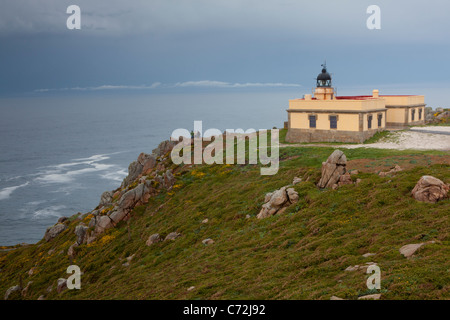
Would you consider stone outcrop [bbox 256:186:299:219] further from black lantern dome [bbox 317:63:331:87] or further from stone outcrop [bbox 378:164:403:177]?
black lantern dome [bbox 317:63:331:87]

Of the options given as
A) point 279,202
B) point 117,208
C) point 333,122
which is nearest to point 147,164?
point 117,208

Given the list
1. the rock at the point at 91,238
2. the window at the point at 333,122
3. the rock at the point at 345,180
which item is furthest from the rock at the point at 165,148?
the rock at the point at 345,180

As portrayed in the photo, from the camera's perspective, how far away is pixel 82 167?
118875mm

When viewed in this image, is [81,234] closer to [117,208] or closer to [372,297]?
[117,208]

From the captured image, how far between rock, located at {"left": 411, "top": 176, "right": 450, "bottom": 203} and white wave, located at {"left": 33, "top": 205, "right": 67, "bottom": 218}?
2662 inches

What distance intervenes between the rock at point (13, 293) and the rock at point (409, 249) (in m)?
32.1

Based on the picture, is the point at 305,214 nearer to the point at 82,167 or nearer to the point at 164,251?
the point at 164,251

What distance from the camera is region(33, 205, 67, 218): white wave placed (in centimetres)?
7562

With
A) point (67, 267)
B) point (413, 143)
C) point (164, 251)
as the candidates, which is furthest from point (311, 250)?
point (413, 143)

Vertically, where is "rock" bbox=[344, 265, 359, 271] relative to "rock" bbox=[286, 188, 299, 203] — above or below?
below

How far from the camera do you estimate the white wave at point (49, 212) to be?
75.6 metres

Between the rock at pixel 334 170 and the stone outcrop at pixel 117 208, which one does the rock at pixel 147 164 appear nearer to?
the stone outcrop at pixel 117 208

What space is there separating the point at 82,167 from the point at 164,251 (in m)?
97.6

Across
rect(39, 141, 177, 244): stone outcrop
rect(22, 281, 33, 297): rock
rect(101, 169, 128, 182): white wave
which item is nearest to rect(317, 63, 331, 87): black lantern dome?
rect(39, 141, 177, 244): stone outcrop
